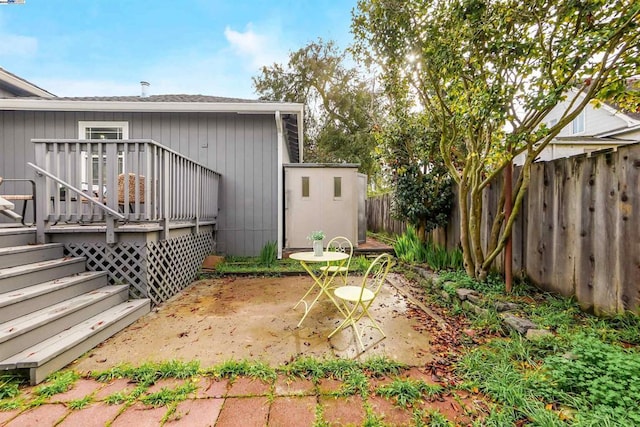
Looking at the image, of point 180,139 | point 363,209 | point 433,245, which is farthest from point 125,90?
point 433,245

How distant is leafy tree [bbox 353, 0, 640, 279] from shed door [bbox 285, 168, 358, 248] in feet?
9.17

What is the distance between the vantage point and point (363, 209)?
7379 mm

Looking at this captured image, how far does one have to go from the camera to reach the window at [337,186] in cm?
648

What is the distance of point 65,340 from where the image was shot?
→ 7.52 ft

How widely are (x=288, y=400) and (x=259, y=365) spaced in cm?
45

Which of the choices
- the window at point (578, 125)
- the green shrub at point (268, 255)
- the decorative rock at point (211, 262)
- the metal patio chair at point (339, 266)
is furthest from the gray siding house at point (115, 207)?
the window at point (578, 125)

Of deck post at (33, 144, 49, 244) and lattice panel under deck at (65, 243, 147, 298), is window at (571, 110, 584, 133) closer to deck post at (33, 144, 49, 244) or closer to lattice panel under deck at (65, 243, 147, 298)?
lattice panel under deck at (65, 243, 147, 298)

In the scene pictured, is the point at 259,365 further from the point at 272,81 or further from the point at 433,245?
the point at 272,81

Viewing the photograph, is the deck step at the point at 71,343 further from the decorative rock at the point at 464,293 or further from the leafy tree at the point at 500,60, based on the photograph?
the leafy tree at the point at 500,60

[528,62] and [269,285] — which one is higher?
[528,62]

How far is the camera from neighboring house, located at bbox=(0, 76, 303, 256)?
5820mm

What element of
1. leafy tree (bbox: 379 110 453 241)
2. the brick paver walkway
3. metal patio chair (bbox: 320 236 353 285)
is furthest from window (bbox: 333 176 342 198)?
the brick paver walkway

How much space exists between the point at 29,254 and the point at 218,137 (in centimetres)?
391

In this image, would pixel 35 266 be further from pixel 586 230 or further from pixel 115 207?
pixel 586 230
